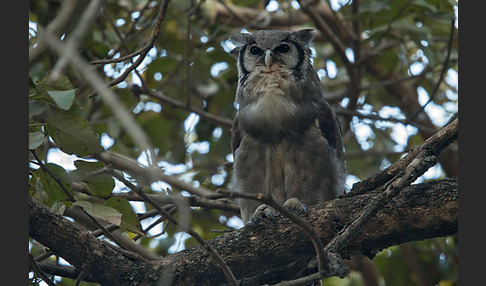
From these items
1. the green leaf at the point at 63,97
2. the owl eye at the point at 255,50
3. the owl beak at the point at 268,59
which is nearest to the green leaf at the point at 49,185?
the green leaf at the point at 63,97

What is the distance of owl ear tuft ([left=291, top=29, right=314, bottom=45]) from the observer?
4.45m

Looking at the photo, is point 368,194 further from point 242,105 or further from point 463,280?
point 242,105

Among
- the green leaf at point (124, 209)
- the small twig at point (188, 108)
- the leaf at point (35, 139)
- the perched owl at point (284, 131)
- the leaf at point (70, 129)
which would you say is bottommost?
the green leaf at point (124, 209)

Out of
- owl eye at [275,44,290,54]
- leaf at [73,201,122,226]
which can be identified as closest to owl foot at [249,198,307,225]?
leaf at [73,201,122,226]

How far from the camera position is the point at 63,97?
8.07 feet

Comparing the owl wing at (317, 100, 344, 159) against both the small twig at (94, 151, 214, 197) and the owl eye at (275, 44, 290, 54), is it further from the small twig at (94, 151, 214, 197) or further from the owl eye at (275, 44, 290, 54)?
the small twig at (94, 151, 214, 197)

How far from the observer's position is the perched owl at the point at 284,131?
3996 mm

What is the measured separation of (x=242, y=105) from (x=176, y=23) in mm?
1906

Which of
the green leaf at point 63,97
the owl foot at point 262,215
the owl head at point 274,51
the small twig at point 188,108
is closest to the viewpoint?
the green leaf at point 63,97

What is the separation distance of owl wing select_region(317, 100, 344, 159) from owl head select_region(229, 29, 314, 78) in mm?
318

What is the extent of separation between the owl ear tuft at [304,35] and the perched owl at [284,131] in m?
0.09

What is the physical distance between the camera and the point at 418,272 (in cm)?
562

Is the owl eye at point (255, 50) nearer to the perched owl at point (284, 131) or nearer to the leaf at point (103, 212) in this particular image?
the perched owl at point (284, 131)

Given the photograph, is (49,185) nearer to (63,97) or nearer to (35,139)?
(35,139)
